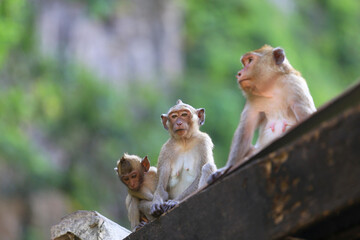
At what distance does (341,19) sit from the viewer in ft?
96.7

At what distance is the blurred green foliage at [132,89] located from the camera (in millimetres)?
17672

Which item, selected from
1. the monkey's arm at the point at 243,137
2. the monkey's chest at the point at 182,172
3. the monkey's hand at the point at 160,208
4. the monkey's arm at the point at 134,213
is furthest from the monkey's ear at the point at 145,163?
A: the monkey's arm at the point at 243,137

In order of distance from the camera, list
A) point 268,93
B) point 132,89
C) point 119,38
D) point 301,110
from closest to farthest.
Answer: point 301,110 < point 268,93 < point 132,89 < point 119,38

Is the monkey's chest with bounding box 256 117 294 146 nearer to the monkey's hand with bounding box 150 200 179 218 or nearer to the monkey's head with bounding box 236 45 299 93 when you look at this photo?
the monkey's head with bounding box 236 45 299 93

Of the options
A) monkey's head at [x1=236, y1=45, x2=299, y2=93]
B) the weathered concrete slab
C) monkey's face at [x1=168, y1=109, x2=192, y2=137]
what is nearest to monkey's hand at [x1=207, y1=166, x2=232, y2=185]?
the weathered concrete slab

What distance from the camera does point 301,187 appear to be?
266cm

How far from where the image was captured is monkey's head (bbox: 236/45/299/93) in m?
4.71

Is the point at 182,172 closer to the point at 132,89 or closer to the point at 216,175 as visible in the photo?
the point at 216,175

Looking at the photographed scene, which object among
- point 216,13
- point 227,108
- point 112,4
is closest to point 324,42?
point 216,13

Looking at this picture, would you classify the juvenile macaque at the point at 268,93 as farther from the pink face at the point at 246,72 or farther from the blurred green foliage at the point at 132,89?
the blurred green foliage at the point at 132,89

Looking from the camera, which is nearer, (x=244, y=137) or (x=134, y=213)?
(x=244, y=137)

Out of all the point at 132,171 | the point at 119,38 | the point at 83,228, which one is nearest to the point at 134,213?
the point at 132,171

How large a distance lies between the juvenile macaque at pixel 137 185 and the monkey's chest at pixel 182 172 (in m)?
0.34

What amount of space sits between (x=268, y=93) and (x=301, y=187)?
2.09 meters
